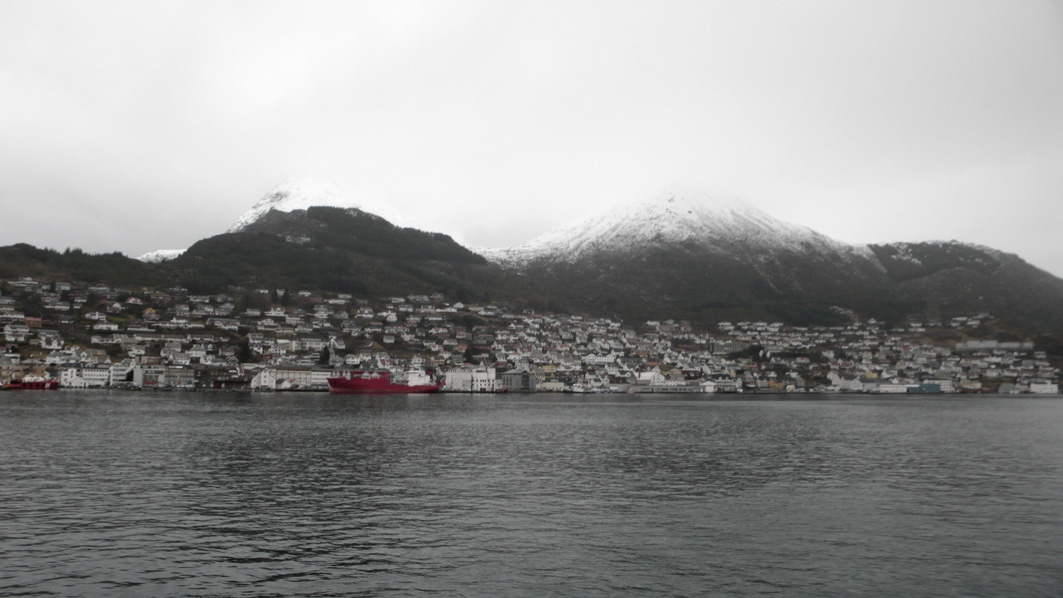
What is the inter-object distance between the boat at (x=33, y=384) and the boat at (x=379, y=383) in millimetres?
46557

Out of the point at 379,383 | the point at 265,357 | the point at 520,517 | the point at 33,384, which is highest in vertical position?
the point at 265,357

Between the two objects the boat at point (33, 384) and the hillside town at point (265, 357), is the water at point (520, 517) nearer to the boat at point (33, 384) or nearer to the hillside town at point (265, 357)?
the boat at point (33, 384)

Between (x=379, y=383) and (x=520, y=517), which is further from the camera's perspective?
(x=379, y=383)

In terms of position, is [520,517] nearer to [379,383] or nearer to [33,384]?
[379,383]

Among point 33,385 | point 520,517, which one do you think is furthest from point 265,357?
point 520,517

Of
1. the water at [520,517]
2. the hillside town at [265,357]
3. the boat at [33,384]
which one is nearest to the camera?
the water at [520,517]

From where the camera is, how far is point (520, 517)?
26984 mm

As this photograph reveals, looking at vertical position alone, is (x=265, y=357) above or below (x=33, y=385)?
above

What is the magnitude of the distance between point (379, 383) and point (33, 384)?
193 feet

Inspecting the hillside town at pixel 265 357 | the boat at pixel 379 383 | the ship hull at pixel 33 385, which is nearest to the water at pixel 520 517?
the ship hull at pixel 33 385

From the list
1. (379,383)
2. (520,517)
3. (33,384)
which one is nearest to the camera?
(520,517)

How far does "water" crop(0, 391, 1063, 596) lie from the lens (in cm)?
1958

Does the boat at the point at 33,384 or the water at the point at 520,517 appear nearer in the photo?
the water at the point at 520,517

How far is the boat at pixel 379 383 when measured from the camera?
148 metres
